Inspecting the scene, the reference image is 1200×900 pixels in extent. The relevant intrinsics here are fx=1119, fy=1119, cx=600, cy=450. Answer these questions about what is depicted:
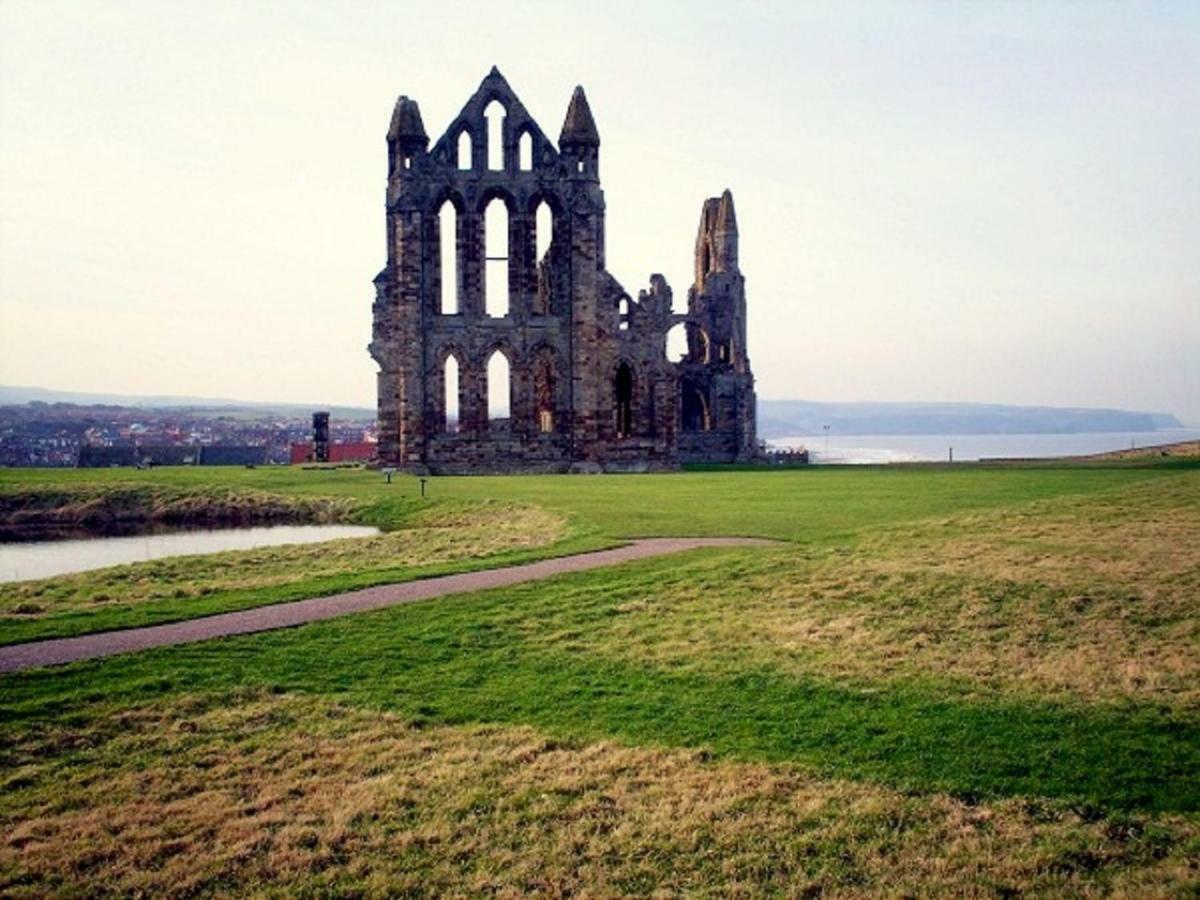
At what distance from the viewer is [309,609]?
17.0 meters

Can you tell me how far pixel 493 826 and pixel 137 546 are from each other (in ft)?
78.5

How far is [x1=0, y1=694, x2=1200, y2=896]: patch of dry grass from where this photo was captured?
8891 millimetres

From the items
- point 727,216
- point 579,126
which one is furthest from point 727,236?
point 579,126

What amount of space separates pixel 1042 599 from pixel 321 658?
10.4 metres

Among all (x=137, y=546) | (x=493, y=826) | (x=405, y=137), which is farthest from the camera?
(x=405, y=137)

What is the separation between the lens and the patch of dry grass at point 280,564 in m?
19.2

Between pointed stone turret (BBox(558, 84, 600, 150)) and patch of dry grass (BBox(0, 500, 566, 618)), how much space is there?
25677 mm

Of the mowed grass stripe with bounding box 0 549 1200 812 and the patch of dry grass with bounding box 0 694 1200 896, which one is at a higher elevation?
the mowed grass stripe with bounding box 0 549 1200 812

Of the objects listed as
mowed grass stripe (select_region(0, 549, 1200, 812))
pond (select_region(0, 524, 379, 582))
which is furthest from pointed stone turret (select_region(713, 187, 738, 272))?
mowed grass stripe (select_region(0, 549, 1200, 812))

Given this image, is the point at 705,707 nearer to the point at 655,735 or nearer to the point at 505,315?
the point at 655,735

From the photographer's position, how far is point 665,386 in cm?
5341

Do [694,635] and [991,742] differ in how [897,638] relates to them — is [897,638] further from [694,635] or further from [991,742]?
[991,742]

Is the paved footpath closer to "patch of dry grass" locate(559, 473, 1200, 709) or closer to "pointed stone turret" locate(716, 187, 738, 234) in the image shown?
"patch of dry grass" locate(559, 473, 1200, 709)

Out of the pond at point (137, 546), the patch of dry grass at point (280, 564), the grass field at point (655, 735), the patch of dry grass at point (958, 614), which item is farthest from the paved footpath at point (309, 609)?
the pond at point (137, 546)
